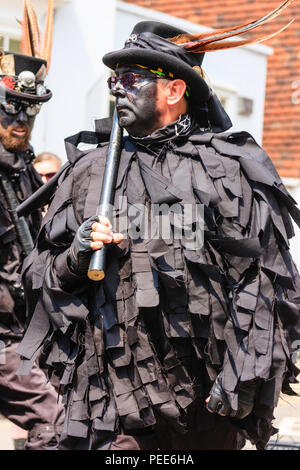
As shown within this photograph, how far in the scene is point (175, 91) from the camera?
326cm

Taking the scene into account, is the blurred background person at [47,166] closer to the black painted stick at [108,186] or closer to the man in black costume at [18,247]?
the man in black costume at [18,247]

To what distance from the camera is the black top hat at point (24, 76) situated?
5180 millimetres

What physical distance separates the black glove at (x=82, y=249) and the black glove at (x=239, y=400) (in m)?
0.66

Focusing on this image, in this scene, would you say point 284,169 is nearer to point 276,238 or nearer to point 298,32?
point 298,32

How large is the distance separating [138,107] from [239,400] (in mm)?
1225

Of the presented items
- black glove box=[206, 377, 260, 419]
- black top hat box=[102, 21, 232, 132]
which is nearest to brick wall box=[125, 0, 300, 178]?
black top hat box=[102, 21, 232, 132]

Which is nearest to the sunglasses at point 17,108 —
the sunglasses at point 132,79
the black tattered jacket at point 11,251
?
the black tattered jacket at point 11,251

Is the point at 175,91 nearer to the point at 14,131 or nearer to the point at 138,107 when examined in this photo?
the point at 138,107

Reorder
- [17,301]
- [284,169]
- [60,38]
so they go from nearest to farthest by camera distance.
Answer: [17,301] → [60,38] → [284,169]

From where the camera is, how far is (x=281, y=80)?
12539 millimetres

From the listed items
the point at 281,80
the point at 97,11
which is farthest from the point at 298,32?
the point at 97,11

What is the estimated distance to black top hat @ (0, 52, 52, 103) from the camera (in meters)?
5.18

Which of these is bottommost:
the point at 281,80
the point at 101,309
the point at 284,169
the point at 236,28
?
the point at 284,169

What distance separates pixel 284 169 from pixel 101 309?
31.6ft
